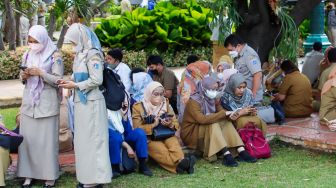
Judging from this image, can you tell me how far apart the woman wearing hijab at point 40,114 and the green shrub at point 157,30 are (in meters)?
9.62

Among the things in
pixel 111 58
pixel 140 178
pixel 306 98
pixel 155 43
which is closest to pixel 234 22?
pixel 306 98

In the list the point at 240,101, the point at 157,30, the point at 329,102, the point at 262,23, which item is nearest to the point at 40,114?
the point at 240,101

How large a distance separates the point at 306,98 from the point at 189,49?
809 cm

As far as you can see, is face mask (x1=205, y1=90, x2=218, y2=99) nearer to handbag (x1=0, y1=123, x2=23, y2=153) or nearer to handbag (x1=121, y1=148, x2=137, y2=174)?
handbag (x1=121, y1=148, x2=137, y2=174)

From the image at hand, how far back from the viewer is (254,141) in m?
Answer: 7.44

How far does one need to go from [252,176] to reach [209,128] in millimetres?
842

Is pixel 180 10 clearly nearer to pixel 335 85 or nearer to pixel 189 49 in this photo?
pixel 189 49

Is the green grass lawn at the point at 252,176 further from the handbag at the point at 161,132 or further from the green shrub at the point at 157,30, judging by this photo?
the green shrub at the point at 157,30

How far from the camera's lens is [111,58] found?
815 cm

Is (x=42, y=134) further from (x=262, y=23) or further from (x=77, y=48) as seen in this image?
(x=262, y=23)

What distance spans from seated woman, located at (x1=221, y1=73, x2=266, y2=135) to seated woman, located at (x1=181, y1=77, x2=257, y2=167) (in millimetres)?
252

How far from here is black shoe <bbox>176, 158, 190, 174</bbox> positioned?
267 inches

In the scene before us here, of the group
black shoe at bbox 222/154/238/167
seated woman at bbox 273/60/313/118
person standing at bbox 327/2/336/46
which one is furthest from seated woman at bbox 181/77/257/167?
person standing at bbox 327/2/336/46

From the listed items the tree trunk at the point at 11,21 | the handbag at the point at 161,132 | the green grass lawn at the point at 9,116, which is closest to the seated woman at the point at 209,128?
the handbag at the point at 161,132
